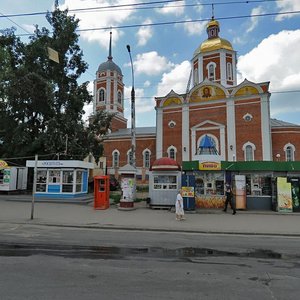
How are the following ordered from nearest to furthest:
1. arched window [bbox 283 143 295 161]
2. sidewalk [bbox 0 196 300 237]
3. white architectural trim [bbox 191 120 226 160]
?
sidewalk [bbox 0 196 300 237]
arched window [bbox 283 143 295 161]
white architectural trim [bbox 191 120 226 160]

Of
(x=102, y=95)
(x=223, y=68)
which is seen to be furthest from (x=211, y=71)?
(x=102, y=95)

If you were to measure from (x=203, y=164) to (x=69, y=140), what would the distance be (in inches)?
667

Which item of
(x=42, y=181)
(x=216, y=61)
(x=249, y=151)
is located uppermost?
(x=216, y=61)

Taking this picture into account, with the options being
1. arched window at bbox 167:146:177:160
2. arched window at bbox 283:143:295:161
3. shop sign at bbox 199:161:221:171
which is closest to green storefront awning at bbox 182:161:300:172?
shop sign at bbox 199:161:221:171

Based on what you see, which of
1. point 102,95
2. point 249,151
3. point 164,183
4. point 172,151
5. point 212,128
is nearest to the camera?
point 164,183

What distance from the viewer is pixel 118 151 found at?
4978cm

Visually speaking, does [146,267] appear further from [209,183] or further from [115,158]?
[115,158]

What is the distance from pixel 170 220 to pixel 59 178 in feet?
42.0

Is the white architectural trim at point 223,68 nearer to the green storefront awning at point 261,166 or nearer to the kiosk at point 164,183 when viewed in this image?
the green storefront awning at point 261,166

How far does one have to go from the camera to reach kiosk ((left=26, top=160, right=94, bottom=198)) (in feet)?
79.6

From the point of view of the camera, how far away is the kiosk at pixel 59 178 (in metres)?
24.3

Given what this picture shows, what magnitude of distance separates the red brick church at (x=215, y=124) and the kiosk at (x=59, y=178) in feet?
47.3

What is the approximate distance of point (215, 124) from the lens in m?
40.1

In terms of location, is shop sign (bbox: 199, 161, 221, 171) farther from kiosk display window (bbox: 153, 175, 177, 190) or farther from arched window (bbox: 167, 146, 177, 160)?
arched window (bbox: 167, 146, 177, 160)
